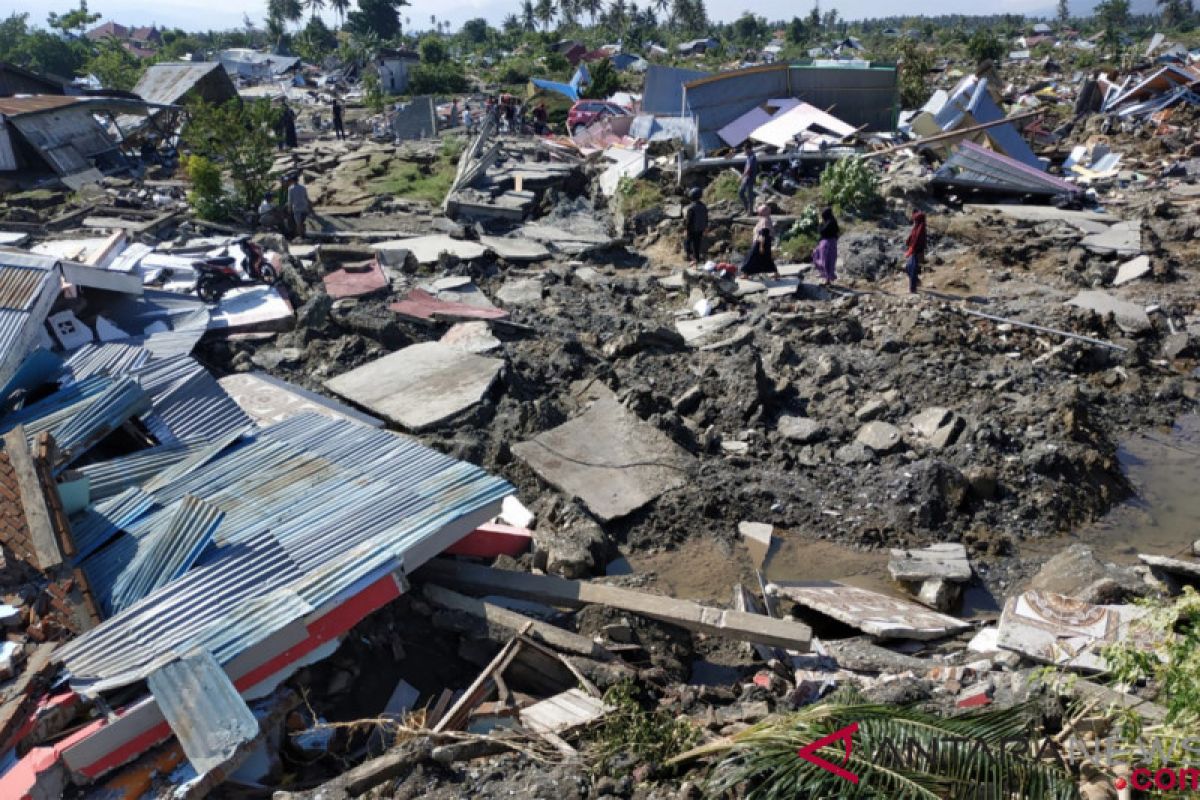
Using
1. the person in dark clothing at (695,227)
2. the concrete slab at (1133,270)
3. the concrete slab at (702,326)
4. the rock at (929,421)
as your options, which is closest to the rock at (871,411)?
the rock at (929,421)

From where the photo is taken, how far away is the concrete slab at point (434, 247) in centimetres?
1277

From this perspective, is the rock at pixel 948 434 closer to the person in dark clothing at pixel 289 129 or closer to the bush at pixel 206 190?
the bush at pixel 206 190

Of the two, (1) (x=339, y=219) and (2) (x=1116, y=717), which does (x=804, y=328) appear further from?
(1) (x=339, y=219)

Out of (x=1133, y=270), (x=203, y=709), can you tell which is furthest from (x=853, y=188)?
(x=203, y=709)

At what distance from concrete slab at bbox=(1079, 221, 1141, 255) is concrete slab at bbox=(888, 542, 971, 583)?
8.14m

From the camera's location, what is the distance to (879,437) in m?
7.63

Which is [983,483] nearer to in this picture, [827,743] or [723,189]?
[827,743]

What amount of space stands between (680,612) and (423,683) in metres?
1.63

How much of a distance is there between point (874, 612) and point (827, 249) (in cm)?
689

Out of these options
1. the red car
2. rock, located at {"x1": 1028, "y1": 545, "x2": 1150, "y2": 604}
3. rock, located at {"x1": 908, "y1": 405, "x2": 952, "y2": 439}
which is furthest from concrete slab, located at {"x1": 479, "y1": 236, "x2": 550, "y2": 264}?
the red car

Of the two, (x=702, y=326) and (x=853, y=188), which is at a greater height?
(x=853, y=188)

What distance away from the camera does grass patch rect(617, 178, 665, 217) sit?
1551 centimetres

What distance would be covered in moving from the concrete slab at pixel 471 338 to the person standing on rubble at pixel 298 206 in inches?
208

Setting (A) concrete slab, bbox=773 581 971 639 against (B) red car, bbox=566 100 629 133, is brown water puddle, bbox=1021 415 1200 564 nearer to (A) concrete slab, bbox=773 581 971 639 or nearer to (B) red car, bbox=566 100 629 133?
(A) concrete slab, bbox=773 581 971 639
